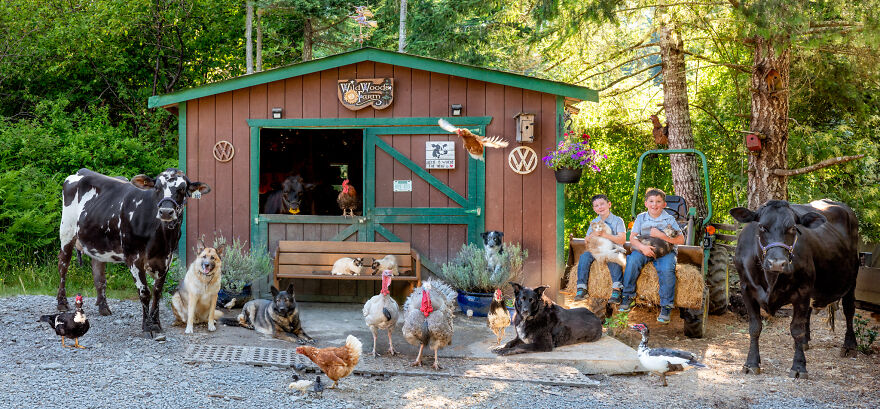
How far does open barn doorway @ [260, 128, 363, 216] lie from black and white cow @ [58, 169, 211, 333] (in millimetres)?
4799

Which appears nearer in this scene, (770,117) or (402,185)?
(402,185)

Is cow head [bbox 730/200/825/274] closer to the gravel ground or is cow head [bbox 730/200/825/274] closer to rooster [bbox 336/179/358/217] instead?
the gravel ground

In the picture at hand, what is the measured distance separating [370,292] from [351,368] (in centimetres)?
376

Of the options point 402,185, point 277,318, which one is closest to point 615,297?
point 402,185

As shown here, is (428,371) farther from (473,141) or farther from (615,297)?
(473,141)

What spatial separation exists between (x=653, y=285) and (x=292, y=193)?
5.52 metres

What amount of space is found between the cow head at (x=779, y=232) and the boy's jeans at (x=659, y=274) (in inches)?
46.2

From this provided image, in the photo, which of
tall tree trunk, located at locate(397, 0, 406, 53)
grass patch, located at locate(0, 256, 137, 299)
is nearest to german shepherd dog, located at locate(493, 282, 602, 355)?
grass patch, located at locate(0, 256, 137, 299)

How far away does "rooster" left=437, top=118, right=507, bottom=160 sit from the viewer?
26.5ft

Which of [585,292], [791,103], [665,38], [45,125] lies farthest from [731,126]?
[45,125]

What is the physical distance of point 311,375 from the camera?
217 inches

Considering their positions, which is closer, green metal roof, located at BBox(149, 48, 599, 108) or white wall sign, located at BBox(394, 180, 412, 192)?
green metal roof, located at BBox(149, 48, 599, 108)

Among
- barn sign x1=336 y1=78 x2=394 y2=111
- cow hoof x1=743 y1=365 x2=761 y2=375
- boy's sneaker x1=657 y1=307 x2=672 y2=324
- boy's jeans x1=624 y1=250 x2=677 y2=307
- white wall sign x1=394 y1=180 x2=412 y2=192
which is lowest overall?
cow hoof x1=743 y1=365 x2=761 y2=375

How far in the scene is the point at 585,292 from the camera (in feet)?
23.7
